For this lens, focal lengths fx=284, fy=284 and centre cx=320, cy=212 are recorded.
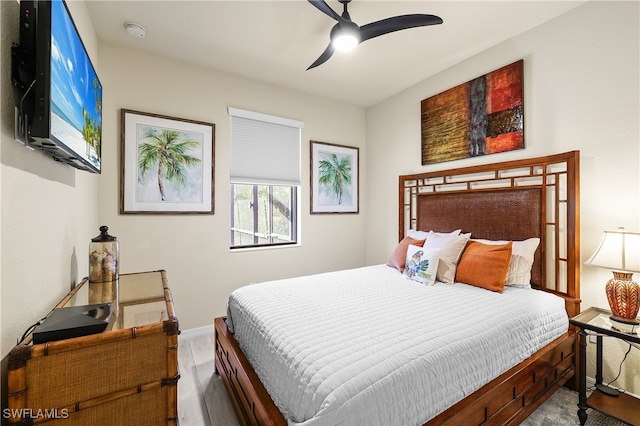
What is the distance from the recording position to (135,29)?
2396 mm

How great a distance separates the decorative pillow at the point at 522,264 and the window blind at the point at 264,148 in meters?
2.44

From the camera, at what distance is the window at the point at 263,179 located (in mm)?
3299

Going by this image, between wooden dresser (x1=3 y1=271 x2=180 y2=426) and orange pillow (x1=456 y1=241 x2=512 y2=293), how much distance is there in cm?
215

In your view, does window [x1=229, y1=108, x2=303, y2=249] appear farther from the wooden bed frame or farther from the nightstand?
the nightstand

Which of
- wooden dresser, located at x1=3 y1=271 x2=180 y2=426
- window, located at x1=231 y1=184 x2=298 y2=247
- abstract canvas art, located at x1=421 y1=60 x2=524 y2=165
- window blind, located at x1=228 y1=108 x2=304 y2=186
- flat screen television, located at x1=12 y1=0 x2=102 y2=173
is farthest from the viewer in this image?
window, located at x1=231 y1=184 x2=298 y2=247

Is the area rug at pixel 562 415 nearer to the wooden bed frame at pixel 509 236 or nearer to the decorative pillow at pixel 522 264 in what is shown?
the wooden bed frame at pixel 509 236

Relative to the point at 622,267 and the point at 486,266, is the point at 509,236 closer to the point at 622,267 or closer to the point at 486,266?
the point at 486,266

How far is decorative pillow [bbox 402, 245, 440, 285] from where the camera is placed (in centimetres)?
239

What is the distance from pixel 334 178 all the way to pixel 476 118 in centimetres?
184

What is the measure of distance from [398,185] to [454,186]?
0.77 m

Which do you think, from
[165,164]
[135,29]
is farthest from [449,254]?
[135,29]

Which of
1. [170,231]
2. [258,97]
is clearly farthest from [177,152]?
[258,97]

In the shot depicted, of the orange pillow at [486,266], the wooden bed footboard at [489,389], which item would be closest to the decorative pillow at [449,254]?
the orange pillow at [486,266]

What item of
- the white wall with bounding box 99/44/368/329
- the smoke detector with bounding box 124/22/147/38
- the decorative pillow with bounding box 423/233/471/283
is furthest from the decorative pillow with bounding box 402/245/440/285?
the smoke detector with bounding box 124/22/147/38
